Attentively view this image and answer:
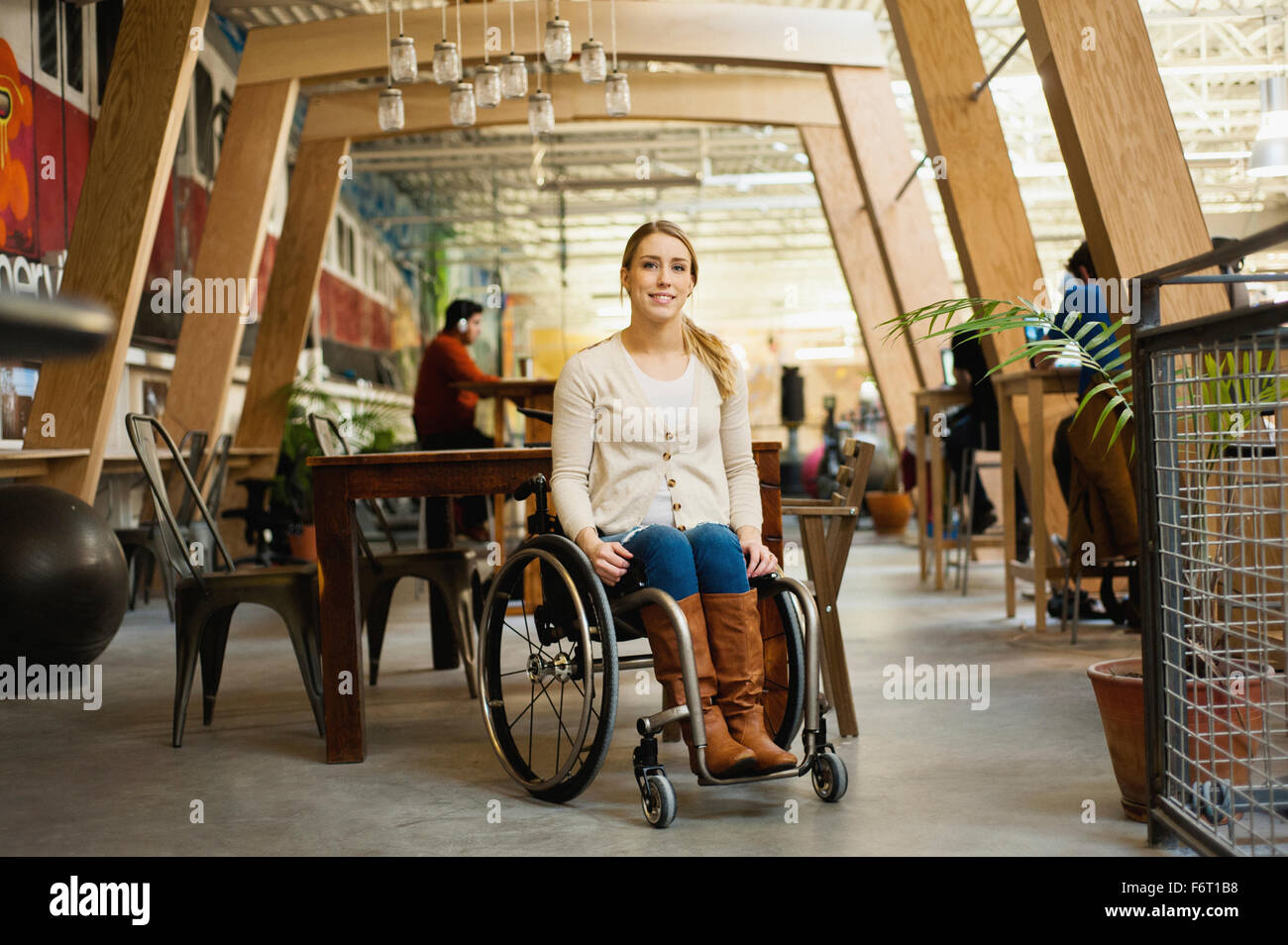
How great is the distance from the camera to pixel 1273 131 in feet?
23.6

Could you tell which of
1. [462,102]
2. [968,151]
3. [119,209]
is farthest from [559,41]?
[119,209]

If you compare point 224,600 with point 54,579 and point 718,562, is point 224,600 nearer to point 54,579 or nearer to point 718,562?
point 54,579

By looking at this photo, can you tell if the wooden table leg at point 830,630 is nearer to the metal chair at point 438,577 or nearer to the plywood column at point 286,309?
the metal chair at point 438,577

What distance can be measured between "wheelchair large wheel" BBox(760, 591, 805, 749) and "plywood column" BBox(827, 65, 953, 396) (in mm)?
4831

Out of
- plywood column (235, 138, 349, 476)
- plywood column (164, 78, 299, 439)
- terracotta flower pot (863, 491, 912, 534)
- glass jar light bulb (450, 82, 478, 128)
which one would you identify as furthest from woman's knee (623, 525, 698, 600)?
terracotta flower pot (863, 491, 912, 534)

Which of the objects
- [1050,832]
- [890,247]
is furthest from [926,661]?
[890,247]

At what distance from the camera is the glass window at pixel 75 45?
679 cm

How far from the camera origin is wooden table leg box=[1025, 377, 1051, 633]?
185 inches

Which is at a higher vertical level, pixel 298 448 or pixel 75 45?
pixel 75 45

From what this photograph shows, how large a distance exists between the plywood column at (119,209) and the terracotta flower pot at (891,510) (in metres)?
7.04

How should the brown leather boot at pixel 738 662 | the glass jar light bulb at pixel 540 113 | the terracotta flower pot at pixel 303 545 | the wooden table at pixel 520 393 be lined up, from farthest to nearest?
the terracotta flower pot at pixel 303 545, the glass jar light bulb at pixel 540 113, the wooden table at pixel 520 393, the brown leather boot at pixel 738 662

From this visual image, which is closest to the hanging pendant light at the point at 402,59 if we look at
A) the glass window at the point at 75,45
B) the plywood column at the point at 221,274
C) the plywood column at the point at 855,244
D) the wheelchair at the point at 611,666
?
the plywood column at the point at 221,274

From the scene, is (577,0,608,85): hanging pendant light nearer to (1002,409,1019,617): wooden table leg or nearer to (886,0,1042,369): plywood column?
(886,0,1042,369): plywood column

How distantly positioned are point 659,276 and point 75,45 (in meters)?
5.56
